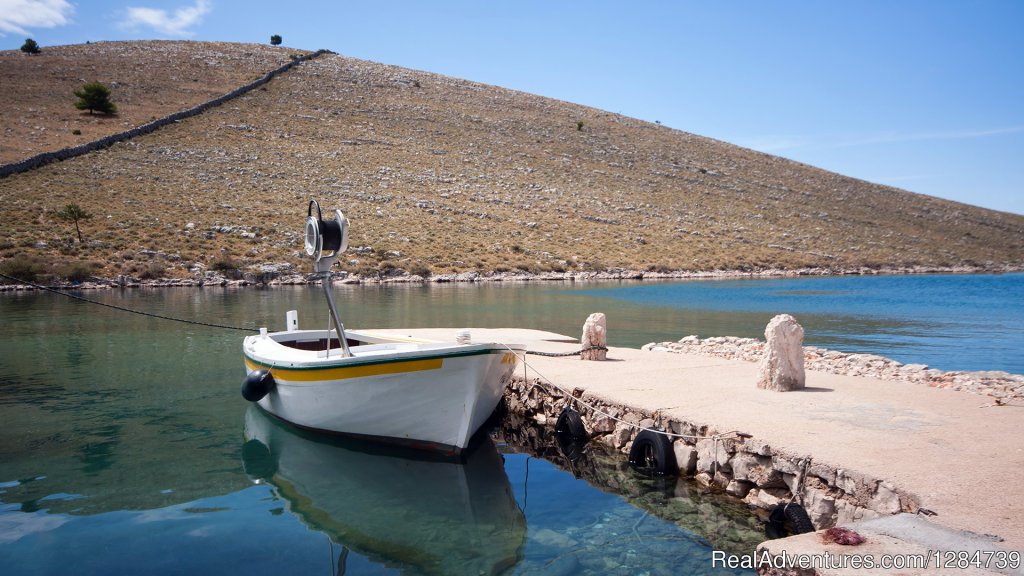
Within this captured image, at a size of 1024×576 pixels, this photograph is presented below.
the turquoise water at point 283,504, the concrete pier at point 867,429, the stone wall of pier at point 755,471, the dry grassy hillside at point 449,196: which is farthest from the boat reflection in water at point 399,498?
the dry grassy hillside at point 449,196

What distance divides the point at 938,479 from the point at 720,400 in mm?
3335

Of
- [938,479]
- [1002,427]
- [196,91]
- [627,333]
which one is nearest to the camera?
[938,479]

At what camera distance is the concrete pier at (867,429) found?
520 centimetres

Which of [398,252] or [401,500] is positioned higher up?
[398,252]

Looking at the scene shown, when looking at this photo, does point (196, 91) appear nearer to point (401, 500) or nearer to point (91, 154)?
point (91, 154)

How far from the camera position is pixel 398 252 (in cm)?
4922

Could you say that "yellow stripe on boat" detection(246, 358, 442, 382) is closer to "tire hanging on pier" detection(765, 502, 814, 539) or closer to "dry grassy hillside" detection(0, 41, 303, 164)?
"tire hanging on pier" detection(765, 502, 814, 539)

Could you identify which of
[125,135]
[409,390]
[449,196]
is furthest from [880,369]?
[125,135]

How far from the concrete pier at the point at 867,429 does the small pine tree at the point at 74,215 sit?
41378 mm

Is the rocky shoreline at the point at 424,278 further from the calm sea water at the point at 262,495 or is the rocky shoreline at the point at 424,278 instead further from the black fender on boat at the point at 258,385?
the black fender on boat at the point at 258,385

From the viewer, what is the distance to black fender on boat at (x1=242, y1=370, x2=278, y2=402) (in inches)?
405

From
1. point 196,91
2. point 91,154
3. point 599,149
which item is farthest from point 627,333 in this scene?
point 196,91

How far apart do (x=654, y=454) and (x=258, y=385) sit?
6232mm

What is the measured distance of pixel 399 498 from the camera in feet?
25.3
